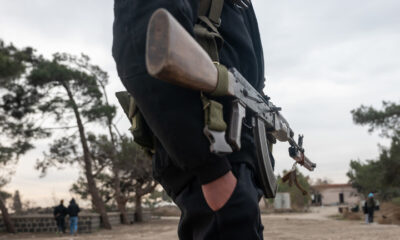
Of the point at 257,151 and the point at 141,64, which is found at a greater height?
the point at 141,64

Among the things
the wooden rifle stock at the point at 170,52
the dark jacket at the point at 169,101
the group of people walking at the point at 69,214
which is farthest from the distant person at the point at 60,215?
the wooden rifle stock at the point at 170,52

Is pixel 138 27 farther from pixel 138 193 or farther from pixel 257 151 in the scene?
pixel 138 193

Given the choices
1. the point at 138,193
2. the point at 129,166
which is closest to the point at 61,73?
the point at 129,166

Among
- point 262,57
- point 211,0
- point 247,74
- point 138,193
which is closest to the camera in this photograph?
point 211,0

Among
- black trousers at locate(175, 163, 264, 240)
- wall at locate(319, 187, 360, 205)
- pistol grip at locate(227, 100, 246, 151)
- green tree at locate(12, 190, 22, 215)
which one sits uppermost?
pistol grip at locate(227, 100, 246, 151)

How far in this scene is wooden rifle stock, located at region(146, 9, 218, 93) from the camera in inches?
40.7

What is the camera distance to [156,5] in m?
1.26

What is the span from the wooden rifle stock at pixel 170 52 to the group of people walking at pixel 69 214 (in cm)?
1817

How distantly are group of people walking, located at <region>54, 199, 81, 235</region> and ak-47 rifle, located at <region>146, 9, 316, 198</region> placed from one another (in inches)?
700

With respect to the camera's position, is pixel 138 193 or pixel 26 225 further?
pixel 138 193

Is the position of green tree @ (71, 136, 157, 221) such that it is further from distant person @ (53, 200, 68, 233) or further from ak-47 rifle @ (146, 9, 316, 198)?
ak-47 rifle @ (146, 9, 316, 198)

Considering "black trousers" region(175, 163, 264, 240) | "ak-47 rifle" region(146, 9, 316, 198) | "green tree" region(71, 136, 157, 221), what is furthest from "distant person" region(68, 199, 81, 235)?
"black trousers" region(175, 163, 264, 240)

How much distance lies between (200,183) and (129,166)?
22.3m

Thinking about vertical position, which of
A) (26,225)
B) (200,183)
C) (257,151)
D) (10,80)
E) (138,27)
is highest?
(10,80)
